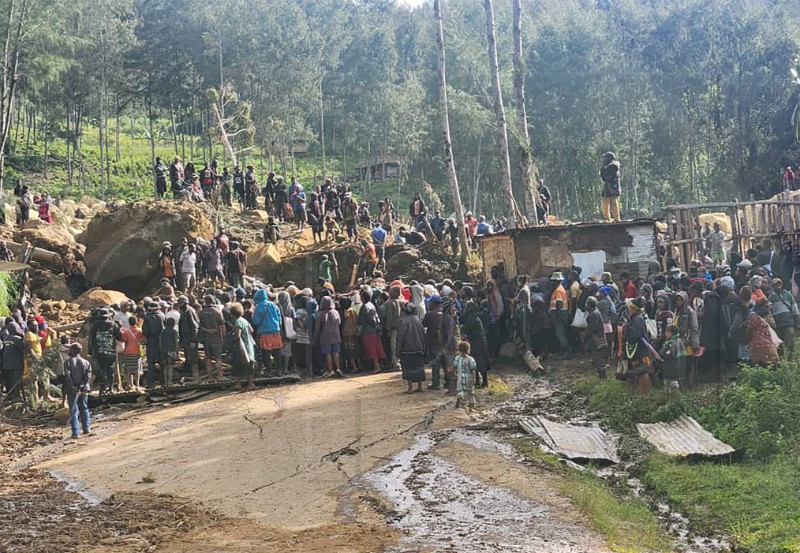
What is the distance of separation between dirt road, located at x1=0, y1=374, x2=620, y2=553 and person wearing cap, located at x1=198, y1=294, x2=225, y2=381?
68.8 inches

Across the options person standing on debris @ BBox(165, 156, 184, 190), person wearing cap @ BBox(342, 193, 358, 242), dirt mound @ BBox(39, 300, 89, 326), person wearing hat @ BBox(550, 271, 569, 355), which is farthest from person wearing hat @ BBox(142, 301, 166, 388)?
person standing on debris @ BBox(165, 156, 184, 190)

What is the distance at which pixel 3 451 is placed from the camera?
551 inches

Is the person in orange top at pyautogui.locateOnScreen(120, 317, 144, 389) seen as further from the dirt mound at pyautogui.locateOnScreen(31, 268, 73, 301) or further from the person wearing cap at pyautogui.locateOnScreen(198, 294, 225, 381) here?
the dirt mound at pyautogui.locateOnScreen(31, 268, 73, 301)

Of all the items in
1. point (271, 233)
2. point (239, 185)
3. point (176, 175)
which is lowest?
point (271, 233)

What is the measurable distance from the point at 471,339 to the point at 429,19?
66.9 meters

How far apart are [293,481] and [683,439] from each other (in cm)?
512

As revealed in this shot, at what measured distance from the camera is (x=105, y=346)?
16297 millimetres

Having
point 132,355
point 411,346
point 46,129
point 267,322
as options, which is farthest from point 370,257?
point 46,129

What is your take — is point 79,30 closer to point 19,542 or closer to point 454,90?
point 454,90

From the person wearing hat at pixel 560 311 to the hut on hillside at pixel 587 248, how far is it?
8.90ft

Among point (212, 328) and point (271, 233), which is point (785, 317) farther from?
point (271, 233)

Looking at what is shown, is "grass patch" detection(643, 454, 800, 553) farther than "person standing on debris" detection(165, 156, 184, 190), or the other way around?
"person standing on debris" detection(165, 156, 184, 190)

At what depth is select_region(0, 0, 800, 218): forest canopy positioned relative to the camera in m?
45.8

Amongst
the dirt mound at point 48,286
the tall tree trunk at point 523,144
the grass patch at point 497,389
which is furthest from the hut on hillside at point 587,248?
the dirt mound at point 48,286
